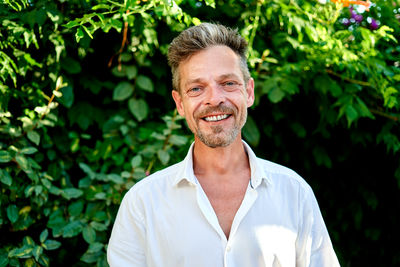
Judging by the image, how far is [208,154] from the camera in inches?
73.8

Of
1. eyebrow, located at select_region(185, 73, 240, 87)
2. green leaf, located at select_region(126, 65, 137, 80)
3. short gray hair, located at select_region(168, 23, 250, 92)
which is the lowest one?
green leaf, located at select_region(126, 65, 137, 80)

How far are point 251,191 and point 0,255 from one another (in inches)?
53.5

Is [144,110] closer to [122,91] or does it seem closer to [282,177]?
[122,91]

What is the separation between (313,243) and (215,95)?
2.42 ft

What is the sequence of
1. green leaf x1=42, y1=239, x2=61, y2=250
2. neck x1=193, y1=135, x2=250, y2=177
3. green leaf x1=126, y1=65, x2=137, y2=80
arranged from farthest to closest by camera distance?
green leaf x1=126, y1=65, x2=137, y2=80 → green leaf x1=42, y1=239, x2=61, y2=250 → neck x1=193, y1=135, x2=250, y2=177

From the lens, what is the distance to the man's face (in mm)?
1757

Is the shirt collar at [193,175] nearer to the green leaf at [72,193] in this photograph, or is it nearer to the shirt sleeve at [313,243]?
the shirt sleeve at [313,243]

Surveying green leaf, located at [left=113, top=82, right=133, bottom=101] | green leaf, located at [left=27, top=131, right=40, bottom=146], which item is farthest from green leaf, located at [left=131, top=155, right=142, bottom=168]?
green leaf, located at [left=27, top=131, right=40, bottom=146]

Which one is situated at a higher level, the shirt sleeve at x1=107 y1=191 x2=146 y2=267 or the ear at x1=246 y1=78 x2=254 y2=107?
the ear at x1=246 y1=78 x2=254 y2=107

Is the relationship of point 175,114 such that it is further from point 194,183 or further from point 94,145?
point 194,183

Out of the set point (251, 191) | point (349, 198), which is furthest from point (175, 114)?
point (349, 198)

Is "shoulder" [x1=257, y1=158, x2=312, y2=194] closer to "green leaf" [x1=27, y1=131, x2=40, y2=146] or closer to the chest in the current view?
the chest

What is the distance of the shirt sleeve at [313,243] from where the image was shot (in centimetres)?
172

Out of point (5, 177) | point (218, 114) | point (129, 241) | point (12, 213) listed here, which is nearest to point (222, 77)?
point (218, 114)
